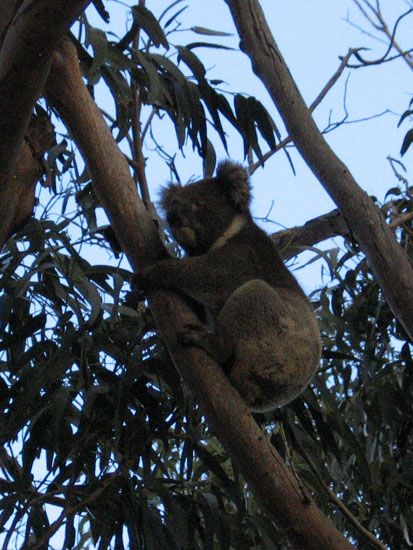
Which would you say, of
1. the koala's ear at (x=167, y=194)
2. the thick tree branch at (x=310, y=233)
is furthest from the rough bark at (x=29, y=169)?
the thick tree branch at (x=310, y=233)

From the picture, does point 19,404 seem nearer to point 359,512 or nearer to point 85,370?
point 85,370

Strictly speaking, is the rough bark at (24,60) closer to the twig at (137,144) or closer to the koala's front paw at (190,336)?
the koala's front paw at (190,336)

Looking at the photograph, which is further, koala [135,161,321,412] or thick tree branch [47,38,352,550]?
koala [135,161,321,412]

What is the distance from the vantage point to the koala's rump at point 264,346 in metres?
2.17

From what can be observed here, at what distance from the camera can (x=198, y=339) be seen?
5.93ft

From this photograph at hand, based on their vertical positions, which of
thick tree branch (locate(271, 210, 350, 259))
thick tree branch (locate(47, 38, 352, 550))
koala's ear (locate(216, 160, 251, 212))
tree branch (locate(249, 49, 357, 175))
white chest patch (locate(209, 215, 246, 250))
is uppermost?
tree branch (locate(249, 49, 357, 175))

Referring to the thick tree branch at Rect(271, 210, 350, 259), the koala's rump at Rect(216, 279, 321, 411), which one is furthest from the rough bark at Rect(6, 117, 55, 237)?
the thick tree branch at Rect(271, 210, 350, 259)

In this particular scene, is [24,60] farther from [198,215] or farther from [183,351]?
[198,215]

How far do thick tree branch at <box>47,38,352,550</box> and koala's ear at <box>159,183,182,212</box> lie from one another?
2.18ft

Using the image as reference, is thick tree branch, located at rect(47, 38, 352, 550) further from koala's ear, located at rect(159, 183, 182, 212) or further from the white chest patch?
koala's ear, located at rect(159, 183, 182, 212)

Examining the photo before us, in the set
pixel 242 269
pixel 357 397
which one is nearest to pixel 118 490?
pixel 242 269

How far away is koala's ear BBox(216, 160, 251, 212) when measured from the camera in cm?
250

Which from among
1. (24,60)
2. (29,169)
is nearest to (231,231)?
(29,169)

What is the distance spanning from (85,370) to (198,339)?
404mm
